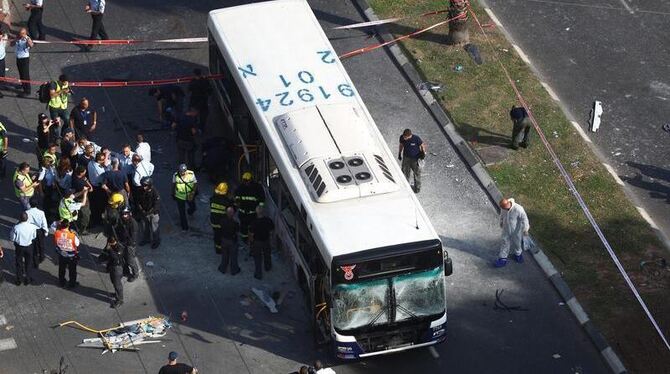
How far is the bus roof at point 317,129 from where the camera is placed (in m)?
23.7

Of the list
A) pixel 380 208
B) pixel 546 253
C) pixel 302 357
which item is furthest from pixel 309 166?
pixel 546 253

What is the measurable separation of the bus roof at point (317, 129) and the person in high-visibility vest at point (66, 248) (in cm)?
406

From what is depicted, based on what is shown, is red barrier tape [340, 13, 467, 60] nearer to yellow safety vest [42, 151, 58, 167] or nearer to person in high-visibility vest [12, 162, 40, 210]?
yellow safety vest [42, 151, 58, 167]

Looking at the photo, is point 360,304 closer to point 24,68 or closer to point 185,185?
point 185,185

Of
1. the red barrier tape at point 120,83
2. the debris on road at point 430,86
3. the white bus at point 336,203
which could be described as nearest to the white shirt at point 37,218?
the white bus at point 336,203

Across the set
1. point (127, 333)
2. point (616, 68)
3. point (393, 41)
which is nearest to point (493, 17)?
point (393, 41)

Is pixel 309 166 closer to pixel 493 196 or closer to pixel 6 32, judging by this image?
pixel 493 196

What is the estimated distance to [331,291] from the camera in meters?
23.6

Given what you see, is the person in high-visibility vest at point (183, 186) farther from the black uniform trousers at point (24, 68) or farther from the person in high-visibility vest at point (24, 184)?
the black uniform trousers at point (24, 68)

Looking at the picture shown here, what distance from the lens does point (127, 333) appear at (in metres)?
25.1

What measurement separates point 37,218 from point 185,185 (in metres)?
3.03

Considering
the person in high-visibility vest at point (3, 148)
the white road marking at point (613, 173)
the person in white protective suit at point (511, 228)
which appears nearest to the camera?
the person in white protective suit at point (511, 228)

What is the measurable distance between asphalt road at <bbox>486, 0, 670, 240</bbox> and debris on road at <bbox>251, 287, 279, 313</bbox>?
28.0 ft

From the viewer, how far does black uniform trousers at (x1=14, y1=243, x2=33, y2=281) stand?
84.2 ft
